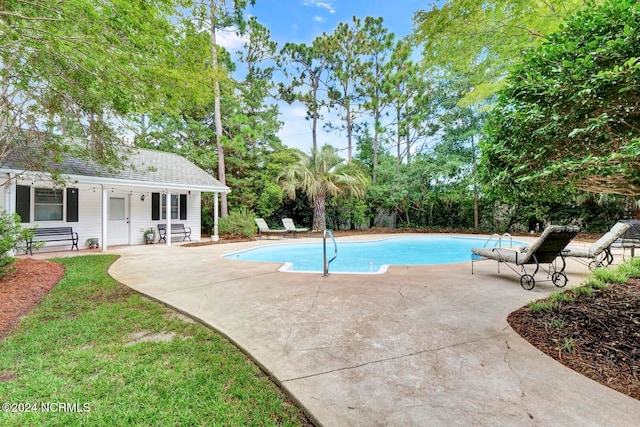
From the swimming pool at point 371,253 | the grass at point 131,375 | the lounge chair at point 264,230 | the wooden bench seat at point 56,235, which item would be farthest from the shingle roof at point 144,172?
the grass at point 131,375

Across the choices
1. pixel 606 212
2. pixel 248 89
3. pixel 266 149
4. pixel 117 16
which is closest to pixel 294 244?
pixel 266 149

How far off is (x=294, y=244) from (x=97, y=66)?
8.99 meters

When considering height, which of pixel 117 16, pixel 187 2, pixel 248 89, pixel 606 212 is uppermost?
pixel 248 89

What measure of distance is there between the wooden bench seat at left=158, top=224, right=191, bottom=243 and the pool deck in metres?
7.77

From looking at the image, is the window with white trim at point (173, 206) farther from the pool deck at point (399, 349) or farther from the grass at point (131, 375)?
the grass at point (131, 375)

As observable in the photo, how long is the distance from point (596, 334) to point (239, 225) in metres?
13.0

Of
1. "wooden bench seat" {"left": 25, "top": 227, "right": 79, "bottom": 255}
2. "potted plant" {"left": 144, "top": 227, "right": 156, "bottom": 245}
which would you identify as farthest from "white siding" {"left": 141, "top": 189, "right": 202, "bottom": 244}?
"wooden bench seat" {"left": 25, "top": 227, "right": 79, "bottom": 255}

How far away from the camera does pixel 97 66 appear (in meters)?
4.34

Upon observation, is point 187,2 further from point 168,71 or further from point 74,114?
point 74,114

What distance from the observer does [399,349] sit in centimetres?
276

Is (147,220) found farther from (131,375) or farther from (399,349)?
(399,349)

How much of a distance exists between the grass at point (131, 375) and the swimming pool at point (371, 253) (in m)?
4.98

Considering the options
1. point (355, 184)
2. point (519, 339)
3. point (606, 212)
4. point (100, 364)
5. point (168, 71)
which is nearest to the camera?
point (100, 364)

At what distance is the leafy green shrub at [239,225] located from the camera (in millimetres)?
14031
